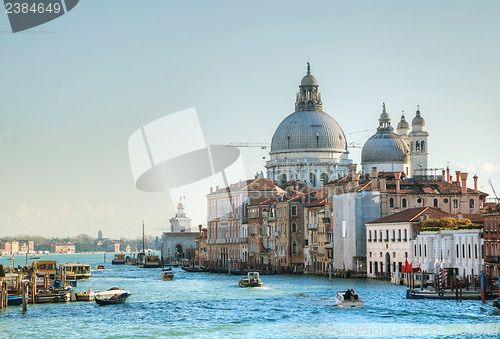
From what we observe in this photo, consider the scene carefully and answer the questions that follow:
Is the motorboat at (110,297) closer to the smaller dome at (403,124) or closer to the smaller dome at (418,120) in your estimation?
the smaller dome at (418,120)

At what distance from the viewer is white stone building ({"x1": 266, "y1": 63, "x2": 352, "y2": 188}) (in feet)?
379

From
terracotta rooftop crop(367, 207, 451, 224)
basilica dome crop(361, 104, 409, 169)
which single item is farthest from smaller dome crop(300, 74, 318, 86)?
terracotta rooftop crop(367, 207, 451, 224)

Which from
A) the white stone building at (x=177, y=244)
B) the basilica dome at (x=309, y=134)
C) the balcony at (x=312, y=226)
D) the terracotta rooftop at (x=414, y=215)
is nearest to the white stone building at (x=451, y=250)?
the terracotta rooftop at (x=414, y=215)

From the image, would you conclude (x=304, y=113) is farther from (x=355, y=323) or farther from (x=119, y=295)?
(x=355, y=323)

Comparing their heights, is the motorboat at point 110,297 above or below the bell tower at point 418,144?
below

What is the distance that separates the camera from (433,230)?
59375 millimetres

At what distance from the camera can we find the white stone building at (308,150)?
115438mm

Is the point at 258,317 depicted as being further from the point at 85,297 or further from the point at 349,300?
the point at 85,297

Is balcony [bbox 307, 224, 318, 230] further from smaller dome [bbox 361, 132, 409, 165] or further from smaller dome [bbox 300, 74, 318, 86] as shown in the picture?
smaller dome [bbox 300, 74, 318, 86]

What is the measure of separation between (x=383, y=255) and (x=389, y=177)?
12.3m

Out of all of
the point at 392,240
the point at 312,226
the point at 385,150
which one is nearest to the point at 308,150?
the point at 385,150

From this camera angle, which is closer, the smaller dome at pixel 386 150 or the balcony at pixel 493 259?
the balcony at pixel 493 259

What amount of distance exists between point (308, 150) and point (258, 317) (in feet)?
240

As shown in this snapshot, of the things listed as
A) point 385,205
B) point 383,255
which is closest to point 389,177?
point 385,205
